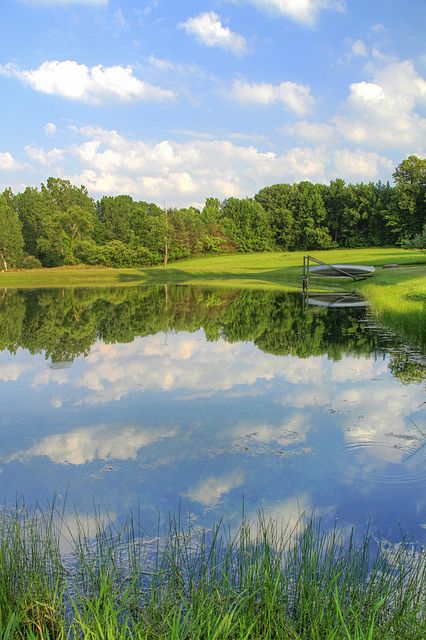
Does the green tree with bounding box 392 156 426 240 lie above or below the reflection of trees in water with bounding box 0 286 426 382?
above

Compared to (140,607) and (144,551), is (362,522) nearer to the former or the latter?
(144,551)

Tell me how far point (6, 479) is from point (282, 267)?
50505 mm

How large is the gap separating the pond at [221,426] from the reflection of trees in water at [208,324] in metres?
0.15

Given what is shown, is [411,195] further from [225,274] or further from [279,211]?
[225,274]

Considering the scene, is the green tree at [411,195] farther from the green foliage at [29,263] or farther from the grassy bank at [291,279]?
the green foliage at [29,263]

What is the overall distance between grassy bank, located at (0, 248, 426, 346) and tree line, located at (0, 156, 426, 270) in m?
8.60

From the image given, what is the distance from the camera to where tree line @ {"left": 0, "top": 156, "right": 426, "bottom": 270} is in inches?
3000

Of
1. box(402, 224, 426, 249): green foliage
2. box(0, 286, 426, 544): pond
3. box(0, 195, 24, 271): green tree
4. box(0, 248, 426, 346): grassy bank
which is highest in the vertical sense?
box(0, 195, 24, 271): green tree

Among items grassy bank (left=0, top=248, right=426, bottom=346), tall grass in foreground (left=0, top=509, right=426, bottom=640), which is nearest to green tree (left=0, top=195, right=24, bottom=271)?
grassy bank (left=0, top=248, right=426, bottom=346)

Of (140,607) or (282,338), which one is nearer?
(140,607)

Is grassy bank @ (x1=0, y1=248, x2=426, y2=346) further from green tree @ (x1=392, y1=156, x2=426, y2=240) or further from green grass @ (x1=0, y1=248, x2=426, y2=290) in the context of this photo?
green tree @ (x1=392, y1=156, x2=426, y2=240)

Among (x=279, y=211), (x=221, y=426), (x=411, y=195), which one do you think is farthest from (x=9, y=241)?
(x=221, y=426)

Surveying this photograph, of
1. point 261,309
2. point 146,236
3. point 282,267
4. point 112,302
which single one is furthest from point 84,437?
point 146,236

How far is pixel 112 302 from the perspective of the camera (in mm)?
31203
